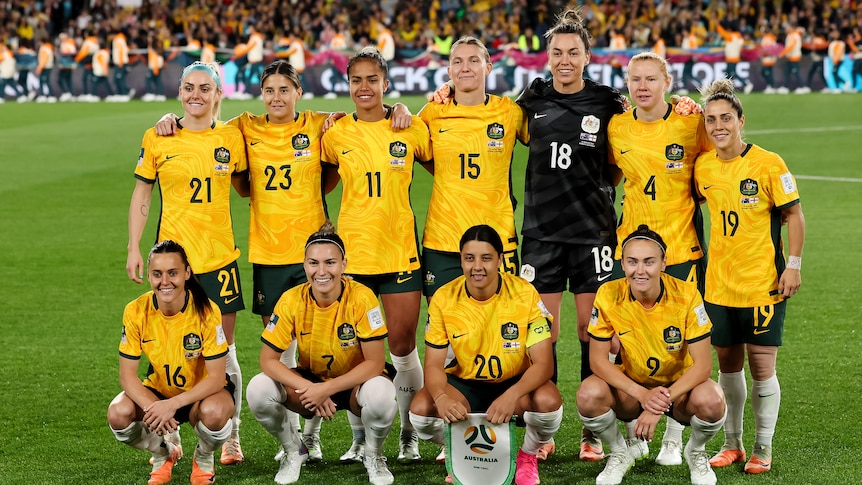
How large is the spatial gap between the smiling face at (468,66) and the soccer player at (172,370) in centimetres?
171

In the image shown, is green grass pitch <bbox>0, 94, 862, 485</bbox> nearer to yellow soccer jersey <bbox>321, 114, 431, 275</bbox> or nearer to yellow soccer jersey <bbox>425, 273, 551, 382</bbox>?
yellow soccer jersey <bbox>425, 273, 551, 382</bbox>

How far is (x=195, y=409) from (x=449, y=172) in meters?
1.80

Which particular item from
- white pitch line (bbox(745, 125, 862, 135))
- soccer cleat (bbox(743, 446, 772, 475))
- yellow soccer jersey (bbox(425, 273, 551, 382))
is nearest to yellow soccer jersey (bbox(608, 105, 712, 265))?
yellow soccer jersey (bbox(425, 273, 551, 382))

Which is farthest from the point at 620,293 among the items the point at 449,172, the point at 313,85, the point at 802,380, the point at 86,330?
the point at 313,85

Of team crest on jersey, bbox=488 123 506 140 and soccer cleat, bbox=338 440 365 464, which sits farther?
team crest on jersey, bbox=488 123 506 140

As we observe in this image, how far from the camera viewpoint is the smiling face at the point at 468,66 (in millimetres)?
5562

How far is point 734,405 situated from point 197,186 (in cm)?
302

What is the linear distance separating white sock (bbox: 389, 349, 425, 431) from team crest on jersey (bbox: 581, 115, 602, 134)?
154 cm

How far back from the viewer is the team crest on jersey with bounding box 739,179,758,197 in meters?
5.20

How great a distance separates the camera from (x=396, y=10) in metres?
32.4

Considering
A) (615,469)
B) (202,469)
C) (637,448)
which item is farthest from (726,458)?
(202,469)

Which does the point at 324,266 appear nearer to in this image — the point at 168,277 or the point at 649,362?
the point at 168,277

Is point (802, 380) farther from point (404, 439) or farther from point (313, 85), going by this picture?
point (313, 85)

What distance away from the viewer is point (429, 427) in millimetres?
5230
